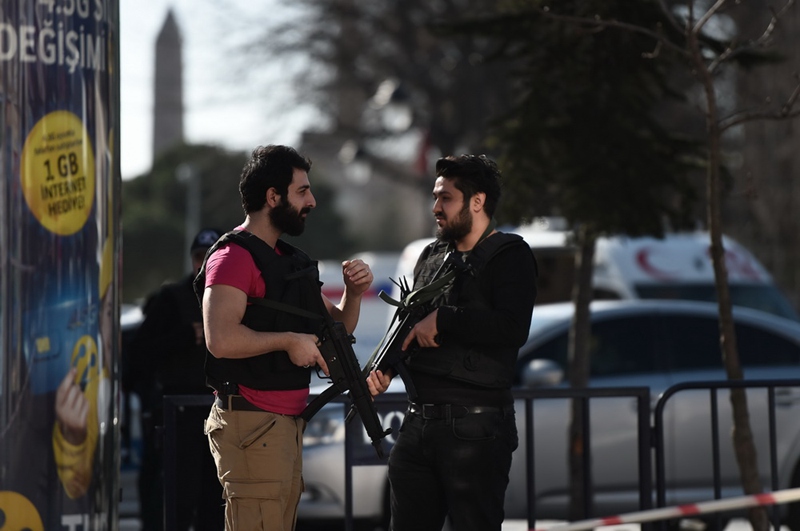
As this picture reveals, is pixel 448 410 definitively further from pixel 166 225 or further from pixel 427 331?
pixel 166 225

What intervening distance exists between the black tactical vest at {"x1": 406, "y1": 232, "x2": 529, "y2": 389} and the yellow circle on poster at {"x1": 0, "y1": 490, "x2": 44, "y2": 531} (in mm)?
1394

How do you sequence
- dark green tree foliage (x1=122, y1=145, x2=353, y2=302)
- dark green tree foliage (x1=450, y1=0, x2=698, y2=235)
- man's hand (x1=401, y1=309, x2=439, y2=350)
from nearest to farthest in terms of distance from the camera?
man's hand (x1=401, y1=309, x2=439, y2=350) → dark green tree foliage (x1=450, y1=0, x2=698, y2=235) → dark green tree foliage (x1=122, y1=145, x2=353, y2=302)

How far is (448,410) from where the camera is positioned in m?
4.39

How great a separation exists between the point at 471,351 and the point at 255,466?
0.87 m

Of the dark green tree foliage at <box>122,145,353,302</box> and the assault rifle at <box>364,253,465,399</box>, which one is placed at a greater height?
the dark green tree foliage at <box>122,145,353,302</box>

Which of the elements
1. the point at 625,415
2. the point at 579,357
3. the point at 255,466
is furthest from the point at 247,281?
the point at 625,415

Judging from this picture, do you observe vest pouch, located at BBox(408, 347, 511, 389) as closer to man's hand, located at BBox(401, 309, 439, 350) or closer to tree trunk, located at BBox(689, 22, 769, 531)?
man's hand, located at BBox(401, 309, 439, 350)

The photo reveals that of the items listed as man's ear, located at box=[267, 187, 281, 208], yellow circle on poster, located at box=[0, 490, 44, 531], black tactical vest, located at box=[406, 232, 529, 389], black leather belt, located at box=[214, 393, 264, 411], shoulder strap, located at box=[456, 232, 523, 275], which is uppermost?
man's ear, located at box=[267, 187, 281, 208]

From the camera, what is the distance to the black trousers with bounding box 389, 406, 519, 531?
4367mm

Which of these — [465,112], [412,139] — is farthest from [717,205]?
[412,139]

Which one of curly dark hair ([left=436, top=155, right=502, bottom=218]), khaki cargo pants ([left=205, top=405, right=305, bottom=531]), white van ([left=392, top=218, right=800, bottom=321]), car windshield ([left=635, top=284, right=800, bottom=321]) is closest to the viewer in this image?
khaki cargo pants ([left=205, top=405, right=305, bottom=531])

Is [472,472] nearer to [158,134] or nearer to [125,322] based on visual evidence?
[125,322]

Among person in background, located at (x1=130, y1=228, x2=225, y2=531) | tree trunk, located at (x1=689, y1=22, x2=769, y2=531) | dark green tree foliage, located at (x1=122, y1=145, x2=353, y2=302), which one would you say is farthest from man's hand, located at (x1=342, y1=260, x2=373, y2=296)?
dark green tree foliage, located at (x1=122, y1=145, x2=353, y2=302)

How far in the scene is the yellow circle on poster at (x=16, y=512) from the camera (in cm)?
406
